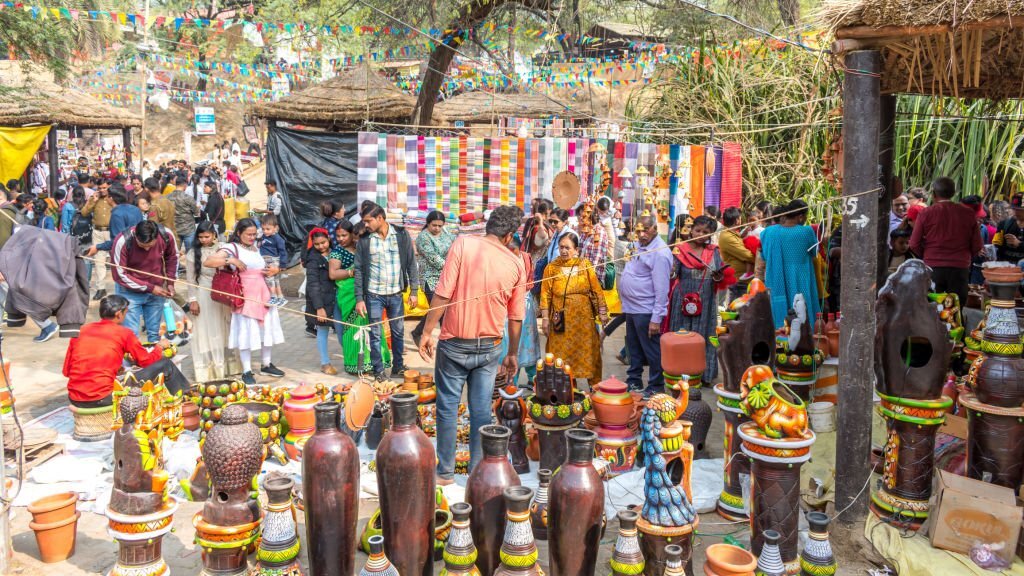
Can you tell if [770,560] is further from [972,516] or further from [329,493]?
[329,493]

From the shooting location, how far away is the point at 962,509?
3.92 metres

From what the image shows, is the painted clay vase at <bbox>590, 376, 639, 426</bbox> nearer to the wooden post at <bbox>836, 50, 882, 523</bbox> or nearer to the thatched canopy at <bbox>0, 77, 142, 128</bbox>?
the wooden post at <bbox>836, 50, 882, 523</bbox>

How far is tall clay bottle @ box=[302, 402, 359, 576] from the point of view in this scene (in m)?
3.64

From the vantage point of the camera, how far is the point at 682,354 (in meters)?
5.63

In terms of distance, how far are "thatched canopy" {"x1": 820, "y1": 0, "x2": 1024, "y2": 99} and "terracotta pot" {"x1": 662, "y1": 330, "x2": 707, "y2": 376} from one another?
206 centimetres

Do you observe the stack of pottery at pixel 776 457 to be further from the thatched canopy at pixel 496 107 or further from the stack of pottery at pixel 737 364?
the thatched canopy at pixel 496 107

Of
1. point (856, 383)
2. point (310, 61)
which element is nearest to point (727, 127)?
point (856, 383)

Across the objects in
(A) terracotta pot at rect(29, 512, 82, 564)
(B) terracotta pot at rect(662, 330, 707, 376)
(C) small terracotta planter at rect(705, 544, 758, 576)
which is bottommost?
(A) terracotta pot at rect(29, 512, 82, 564)

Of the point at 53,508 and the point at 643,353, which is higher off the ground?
the point at 643,353

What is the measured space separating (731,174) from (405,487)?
6207mm

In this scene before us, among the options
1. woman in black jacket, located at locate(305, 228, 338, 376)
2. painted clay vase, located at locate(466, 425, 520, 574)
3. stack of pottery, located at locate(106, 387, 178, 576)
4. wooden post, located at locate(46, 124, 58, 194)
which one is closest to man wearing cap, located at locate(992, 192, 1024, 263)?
woman in black jacket, located at locate(305, 228, 338, 376)

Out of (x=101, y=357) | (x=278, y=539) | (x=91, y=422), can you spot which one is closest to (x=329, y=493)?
(x=278, y=539)

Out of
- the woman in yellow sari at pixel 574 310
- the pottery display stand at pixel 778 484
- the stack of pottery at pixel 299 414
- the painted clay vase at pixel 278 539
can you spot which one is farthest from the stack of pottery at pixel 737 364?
the stack of pottery at pixel 299 414

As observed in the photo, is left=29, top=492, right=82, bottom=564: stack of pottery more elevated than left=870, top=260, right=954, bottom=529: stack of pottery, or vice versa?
left=870, top=260, right=954, bottom=529: stack of pottery
